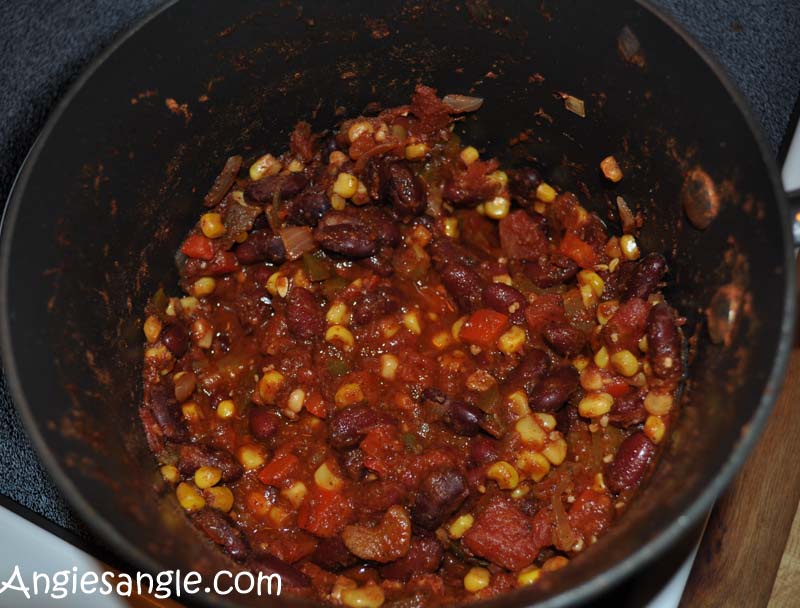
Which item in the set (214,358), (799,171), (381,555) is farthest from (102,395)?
(799,171)

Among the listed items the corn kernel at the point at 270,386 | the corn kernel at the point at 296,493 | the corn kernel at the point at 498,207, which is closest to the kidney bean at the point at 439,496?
the corn kernel at the point at 296,493

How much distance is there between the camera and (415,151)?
2.89m

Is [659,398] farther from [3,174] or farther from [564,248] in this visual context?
[3,174]

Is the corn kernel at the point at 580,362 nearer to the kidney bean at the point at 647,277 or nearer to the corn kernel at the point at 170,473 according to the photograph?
the kidney bean at the point at 647,277

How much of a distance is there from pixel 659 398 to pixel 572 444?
34cm

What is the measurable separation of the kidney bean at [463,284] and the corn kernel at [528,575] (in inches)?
34.3

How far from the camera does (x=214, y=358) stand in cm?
278

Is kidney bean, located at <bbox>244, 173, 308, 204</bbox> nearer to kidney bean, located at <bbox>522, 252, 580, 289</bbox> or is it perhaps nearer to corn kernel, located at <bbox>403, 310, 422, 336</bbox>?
corn kernel, located at <bbox>403, 310, 422, 336</bbox>

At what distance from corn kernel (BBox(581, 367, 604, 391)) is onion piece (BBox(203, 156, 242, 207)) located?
55.6 inches

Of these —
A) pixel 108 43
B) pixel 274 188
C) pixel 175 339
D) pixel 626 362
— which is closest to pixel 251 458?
pixel 175 339

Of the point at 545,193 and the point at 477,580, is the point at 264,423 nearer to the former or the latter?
the point at 477,580

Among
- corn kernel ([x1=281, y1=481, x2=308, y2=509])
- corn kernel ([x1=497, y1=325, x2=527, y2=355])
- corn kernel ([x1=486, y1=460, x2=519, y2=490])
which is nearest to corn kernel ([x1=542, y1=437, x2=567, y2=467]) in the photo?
corn kernel ([x1=486, y1=460, x2=519, y2=490])

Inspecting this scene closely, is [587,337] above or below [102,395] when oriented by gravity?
below

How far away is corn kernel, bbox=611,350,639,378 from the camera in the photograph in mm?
2527
